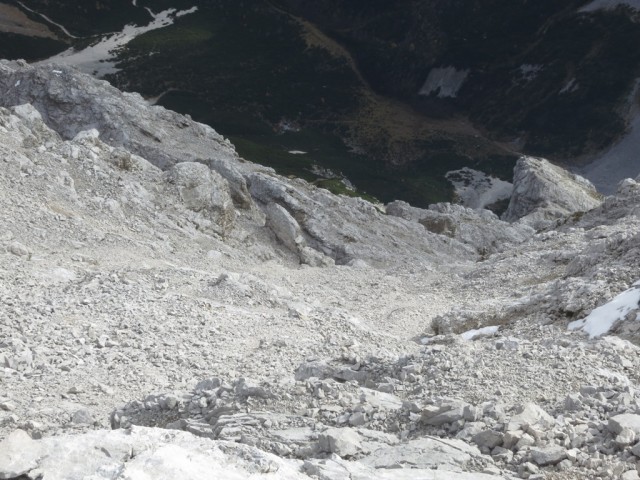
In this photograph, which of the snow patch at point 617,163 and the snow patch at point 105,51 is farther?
the snow patch at point 105,51

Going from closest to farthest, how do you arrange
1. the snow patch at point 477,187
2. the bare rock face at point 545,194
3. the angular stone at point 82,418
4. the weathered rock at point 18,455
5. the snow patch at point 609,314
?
the weathered rock at point 18,455 → the angular stone at point 82,418 → the snow patch at point 609,314 → the bare rock face at point 545,194 → the snow patch at point 477,187

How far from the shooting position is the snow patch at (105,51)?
133 metres

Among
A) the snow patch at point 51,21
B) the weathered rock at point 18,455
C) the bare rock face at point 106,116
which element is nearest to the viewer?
the weathered rock at point 18,455

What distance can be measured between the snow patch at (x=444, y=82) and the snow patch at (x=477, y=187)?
85.5 feet

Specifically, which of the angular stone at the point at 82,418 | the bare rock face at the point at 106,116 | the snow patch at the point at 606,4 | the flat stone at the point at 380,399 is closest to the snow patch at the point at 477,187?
the snow patch at the point at 606,4

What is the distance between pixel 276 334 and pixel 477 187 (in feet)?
267

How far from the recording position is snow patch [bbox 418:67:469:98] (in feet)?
422

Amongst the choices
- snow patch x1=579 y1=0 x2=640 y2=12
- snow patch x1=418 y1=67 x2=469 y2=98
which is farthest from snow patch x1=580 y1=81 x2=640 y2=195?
snow patch x1=418 y1=67 x2=469 y2=98

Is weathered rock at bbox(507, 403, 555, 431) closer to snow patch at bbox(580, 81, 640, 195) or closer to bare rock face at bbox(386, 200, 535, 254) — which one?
bare rock face at bbox(386, 200, 535, 254)

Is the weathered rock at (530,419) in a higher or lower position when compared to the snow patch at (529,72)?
lower

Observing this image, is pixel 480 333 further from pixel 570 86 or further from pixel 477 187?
pixel 570 86

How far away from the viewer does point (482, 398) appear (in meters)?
13.9

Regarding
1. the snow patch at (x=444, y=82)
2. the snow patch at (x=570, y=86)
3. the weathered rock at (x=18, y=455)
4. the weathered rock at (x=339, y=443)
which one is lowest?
the weathered rock at (x=18, y=455)

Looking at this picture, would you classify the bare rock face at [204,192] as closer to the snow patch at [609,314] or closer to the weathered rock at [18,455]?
the snow patch at [609,314]
